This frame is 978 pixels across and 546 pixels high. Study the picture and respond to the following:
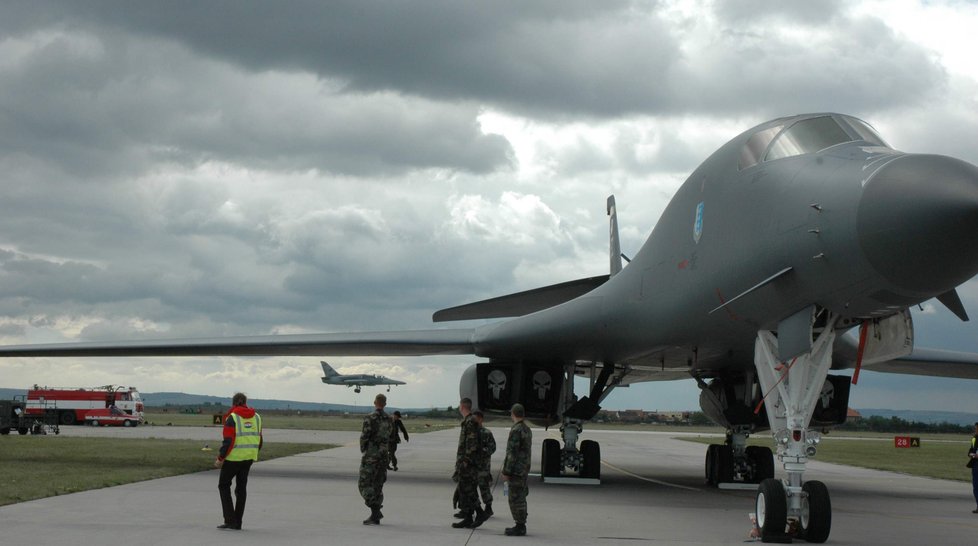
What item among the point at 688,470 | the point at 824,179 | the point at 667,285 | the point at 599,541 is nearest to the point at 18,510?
the point at 599,541

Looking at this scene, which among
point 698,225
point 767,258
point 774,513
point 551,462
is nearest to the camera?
point 774,513

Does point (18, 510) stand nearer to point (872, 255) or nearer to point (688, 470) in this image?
point (872, 255)

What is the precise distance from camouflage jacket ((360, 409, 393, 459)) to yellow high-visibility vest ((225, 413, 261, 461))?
111 cm

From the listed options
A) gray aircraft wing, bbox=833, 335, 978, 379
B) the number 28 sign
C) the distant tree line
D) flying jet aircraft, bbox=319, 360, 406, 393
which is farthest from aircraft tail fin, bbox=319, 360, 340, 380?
gray aircraft wing, bbox=833, 335, 978, 379

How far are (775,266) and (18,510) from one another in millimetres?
7966

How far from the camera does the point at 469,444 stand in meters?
10.3

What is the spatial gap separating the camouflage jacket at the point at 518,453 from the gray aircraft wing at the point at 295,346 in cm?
663

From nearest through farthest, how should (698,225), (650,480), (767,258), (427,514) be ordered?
(767,258) < (698,225) < (427,514) < (650,480)

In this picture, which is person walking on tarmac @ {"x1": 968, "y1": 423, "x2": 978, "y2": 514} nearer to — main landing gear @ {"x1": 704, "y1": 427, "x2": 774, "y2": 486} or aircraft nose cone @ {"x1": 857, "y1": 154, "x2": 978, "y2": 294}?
main landing gear @ {"x1": 704, "y1": 427, "x2": 774, "y2": 486}

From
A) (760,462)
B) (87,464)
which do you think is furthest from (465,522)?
(87,464)

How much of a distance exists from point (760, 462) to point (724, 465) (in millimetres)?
608

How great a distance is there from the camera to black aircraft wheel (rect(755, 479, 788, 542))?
852 cm

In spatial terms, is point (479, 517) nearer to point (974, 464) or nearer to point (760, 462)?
point (760, 462)

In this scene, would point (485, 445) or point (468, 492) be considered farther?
point (485, 445)
